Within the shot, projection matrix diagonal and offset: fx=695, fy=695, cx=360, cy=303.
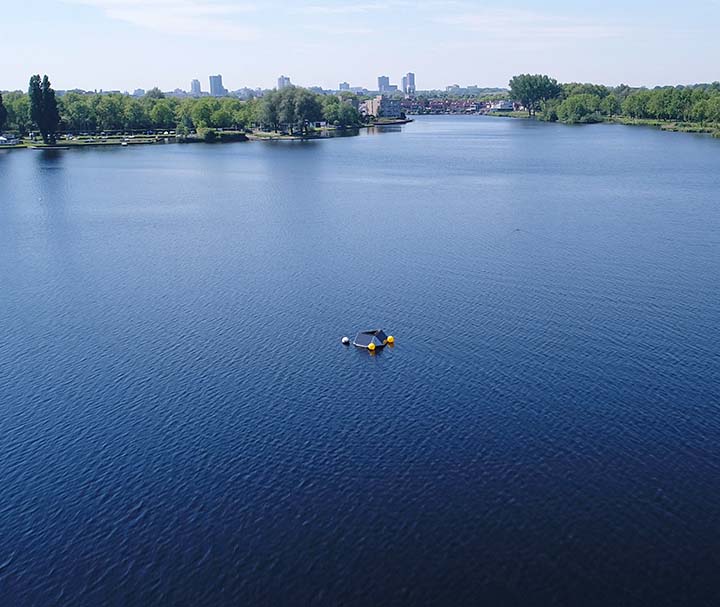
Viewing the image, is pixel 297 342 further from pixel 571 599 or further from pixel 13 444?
pixel 571 599

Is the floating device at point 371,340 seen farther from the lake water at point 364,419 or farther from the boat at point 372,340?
the lake water at point 364,419

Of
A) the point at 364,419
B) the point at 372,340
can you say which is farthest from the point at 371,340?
the point at 364,419

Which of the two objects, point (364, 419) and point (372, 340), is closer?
point (364, 419)

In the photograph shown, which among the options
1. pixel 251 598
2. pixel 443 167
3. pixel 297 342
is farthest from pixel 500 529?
pixel 443 167

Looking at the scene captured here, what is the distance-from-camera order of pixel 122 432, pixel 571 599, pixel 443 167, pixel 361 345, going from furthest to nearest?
pixel 443 167 → pixel 361 345 → pixel 122 432 → pixel 571 599

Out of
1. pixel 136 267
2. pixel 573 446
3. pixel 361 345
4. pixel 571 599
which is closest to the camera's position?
pixel 571 599

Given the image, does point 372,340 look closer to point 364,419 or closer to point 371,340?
point 371,340

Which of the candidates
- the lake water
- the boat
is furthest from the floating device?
the lake water

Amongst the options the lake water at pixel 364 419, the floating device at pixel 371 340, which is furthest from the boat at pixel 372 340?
the lake water at pixel 364 419

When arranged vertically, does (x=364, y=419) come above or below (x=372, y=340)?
below
